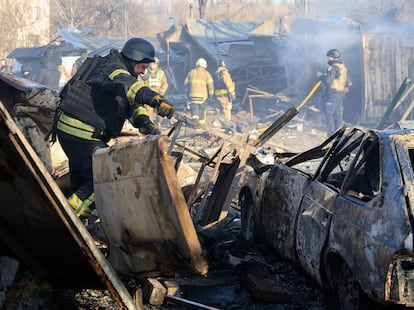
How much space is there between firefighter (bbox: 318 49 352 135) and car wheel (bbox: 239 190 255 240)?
10.2 metres

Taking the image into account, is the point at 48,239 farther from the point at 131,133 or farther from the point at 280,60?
the point at 280,60

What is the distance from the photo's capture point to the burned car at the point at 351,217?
12.8ft

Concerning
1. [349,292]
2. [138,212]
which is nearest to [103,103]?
[138,212]

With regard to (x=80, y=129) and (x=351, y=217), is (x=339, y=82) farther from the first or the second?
(x=351, y=217)

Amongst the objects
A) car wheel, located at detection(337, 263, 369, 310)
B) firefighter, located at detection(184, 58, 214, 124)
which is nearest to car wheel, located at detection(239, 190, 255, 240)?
car wheel, located at detection(337, 263, 369, 310)

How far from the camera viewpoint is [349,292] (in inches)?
175

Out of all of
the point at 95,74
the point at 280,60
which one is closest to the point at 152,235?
the point at 95,74

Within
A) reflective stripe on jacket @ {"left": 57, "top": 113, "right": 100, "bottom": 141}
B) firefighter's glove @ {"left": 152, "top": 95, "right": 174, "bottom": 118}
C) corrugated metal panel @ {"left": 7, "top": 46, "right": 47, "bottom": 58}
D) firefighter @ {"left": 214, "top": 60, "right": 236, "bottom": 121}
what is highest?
firefighter's glove @ {"left": 152, "top": 95, "right": 174, "bottom": 118}

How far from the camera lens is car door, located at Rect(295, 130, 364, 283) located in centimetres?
486

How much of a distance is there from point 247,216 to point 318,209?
2035mm

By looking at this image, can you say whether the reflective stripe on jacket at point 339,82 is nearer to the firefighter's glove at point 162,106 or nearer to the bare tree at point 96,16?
the firefighter's glove at point 162,106

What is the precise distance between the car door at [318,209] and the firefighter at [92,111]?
1.59 metres

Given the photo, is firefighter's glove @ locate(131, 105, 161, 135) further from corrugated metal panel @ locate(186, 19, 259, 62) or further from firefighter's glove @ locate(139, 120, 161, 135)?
corrugated metal panel @ locate(186, 19, 259, 62)

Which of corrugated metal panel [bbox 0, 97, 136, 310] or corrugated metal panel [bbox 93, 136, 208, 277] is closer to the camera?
corrugated metal panel [bbox 0, 97, 136, 310]
